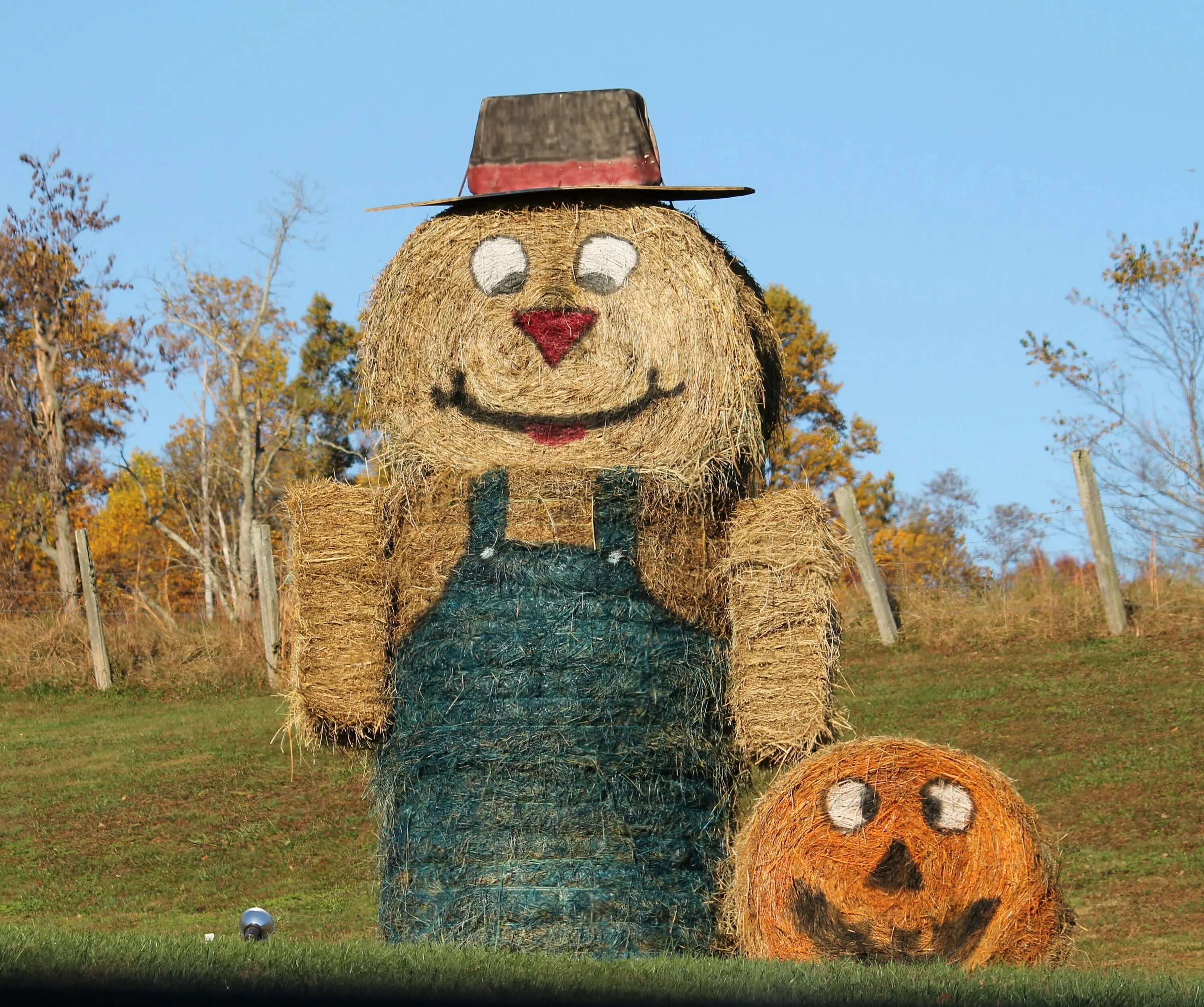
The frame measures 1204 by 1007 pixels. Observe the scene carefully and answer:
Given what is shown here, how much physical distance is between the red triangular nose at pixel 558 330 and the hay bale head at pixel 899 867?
2165mm

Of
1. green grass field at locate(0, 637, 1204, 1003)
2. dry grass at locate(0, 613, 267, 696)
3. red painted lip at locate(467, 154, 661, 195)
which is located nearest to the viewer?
green grass field at locate(0, 637, 1204, 1003)

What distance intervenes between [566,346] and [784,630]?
1637 mm

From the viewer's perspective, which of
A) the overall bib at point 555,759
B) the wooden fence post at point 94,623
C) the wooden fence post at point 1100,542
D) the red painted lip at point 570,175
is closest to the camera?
the overall bib at point 555,759

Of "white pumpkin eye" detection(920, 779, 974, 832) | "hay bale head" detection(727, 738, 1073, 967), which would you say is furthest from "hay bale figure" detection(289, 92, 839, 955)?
"white pumpkin eye" detection(920, 779, 974, 832)

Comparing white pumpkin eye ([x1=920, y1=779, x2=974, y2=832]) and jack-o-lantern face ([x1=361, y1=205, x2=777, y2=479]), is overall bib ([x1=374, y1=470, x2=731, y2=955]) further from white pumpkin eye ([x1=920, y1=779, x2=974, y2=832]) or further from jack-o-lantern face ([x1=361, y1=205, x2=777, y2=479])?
white pumpkin eye ([x1=920, y1=779, x2=974, y2=832])

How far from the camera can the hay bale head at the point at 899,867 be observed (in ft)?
20.3

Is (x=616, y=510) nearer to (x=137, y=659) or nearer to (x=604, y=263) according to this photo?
(x=604, y=263)

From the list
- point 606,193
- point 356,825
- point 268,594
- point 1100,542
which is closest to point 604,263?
point 606,193

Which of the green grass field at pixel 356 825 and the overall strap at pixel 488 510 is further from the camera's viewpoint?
the overall strap at pixel 488 510

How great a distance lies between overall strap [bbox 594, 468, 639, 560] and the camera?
22.2ft

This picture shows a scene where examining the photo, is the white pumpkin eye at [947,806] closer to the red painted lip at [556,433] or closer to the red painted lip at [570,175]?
the red painted lip at [556,433]

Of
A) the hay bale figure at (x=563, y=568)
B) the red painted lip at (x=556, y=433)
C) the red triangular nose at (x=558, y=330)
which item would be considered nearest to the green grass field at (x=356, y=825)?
the hay bale figure at (x=563, y=568)

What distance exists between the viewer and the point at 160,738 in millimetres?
14812

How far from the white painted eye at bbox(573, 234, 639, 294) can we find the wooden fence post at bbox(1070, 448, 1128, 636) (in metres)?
9.03
